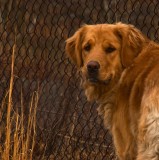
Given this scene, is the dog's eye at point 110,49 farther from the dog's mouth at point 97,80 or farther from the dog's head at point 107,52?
the dog's mouth at point 97,80

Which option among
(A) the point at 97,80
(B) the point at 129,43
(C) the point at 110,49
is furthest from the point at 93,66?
(B) the point at 129,43

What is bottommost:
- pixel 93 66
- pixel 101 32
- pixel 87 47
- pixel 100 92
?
pixel 100 92

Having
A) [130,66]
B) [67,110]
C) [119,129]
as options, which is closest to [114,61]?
[130,66]

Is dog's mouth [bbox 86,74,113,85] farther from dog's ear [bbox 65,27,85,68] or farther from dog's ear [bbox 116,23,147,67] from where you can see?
dog's ear [bbox 65,27,85,68]

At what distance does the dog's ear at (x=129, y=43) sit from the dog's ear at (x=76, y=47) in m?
0.36

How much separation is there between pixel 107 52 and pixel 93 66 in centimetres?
22

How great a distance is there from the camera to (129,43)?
19.3 feet

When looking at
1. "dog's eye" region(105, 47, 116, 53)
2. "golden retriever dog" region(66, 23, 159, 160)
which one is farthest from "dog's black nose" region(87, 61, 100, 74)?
"dog's eye" region(105, 47, 116, 53)

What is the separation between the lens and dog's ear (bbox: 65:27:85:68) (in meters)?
6.10

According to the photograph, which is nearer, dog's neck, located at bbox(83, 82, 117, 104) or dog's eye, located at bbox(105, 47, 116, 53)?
dog's eye, located at bbox(105, 47, 116, 53)

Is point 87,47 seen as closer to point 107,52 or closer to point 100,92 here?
point 107,52

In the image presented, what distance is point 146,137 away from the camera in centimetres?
518

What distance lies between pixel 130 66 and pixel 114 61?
0.49 feet

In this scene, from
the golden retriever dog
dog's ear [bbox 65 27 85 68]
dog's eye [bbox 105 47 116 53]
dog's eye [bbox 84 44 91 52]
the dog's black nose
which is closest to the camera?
the golden retriever dog
